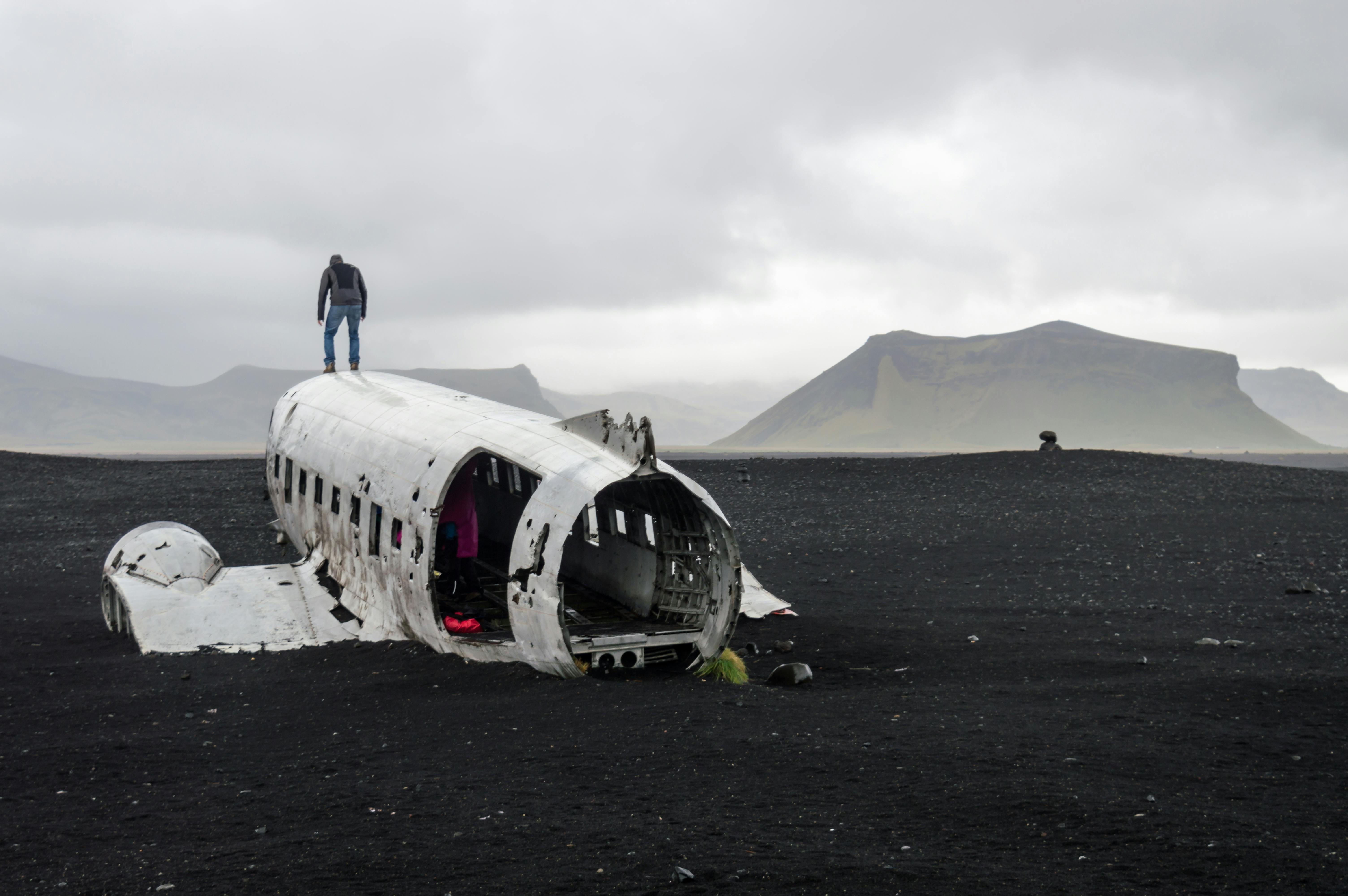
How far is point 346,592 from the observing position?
51.6 ft

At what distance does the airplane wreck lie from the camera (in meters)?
12.2

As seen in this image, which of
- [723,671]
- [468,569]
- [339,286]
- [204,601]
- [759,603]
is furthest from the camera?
[339,286]

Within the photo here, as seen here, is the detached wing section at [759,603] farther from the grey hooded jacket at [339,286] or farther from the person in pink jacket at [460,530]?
the grey hooded jacket at [339,286]

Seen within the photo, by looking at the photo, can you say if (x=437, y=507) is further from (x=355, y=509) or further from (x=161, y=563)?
(x=161, y=563)

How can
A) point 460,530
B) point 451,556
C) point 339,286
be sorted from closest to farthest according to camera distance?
1. point 460,530
2. point 451,556
3. point 339,286

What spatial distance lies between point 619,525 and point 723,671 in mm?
3393

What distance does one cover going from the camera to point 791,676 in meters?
13.3

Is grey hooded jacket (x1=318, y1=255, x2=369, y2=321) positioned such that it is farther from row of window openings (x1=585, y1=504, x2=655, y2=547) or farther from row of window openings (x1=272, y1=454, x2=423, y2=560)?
row of window openings (x1=585, y1=504, x2=655, y2=547)

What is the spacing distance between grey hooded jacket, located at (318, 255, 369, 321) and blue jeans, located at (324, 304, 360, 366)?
0.39 feet

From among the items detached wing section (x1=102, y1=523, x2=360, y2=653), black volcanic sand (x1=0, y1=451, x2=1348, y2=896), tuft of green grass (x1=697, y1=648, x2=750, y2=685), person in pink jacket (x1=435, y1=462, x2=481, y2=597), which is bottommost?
black volcanic sand (x1=0, y1=451, x2=1348, y2=896)

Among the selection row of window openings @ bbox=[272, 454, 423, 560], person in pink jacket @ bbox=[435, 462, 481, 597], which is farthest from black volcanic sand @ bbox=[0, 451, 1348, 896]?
person in pink jacket @ bbox=[435, 462, 481, 597]

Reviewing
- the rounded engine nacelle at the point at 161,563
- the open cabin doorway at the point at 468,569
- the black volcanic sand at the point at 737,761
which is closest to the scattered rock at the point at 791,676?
the black volcanic sand at the point at 737,761

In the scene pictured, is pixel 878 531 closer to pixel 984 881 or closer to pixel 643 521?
pixel 643 521

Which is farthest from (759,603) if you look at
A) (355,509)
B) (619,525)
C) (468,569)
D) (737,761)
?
(737,761)
